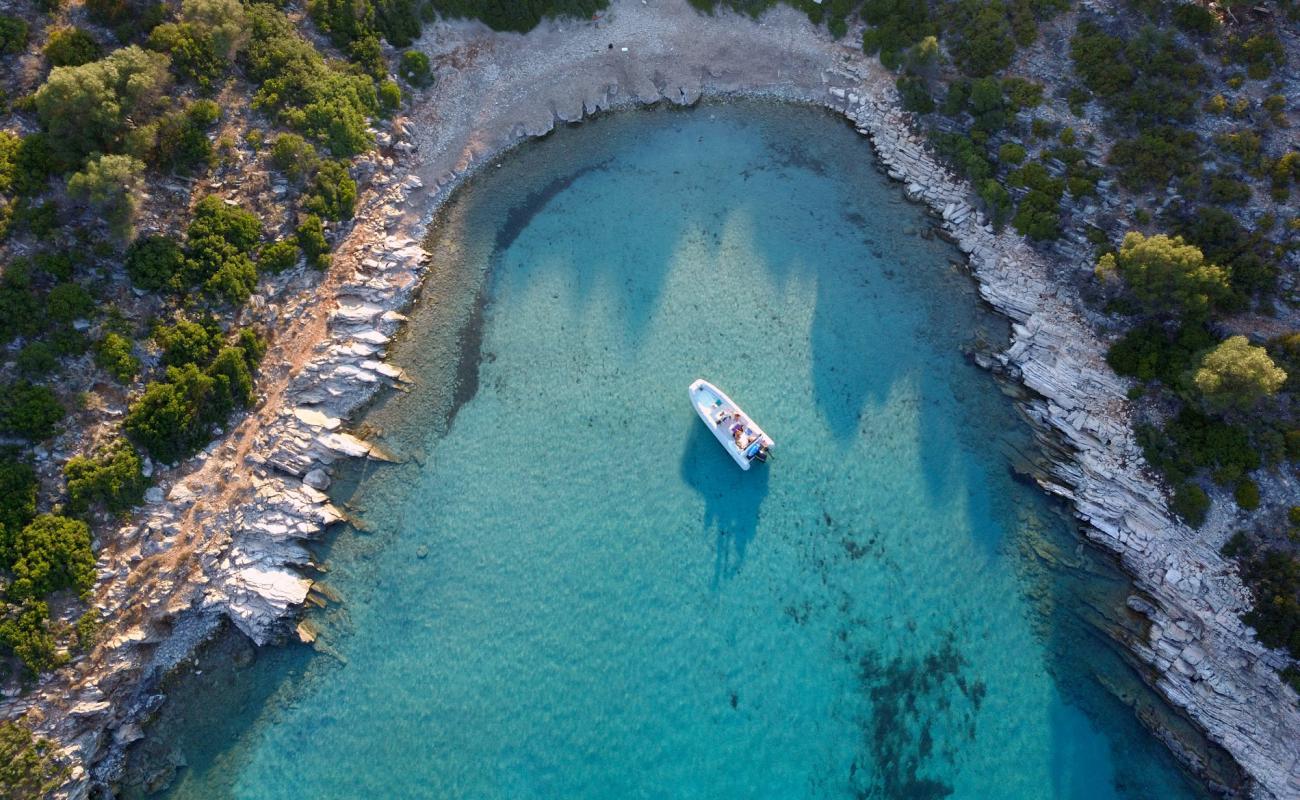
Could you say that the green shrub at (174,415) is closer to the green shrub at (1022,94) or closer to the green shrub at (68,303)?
the green shrub at (68,303)

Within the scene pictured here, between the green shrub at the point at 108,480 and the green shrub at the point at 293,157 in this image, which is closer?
the green shrub at the point at 108,480

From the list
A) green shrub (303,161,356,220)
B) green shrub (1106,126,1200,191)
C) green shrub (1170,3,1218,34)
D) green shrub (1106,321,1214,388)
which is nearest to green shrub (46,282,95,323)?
green shrub (303,161,356,220)

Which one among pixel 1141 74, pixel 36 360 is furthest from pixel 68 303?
pixel 1141 74

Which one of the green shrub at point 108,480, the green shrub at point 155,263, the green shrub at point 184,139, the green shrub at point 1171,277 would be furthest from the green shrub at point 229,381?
the green shrub at point 1171,277

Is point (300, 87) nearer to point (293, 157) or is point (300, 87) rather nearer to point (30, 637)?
point (293, 157)

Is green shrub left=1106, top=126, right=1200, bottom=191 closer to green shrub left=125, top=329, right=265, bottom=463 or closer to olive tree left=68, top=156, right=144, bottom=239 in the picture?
green shrub left=125, top=329, right=265, bottom=463

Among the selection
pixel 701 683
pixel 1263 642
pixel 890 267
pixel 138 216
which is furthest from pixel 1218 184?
pixel 138 216
